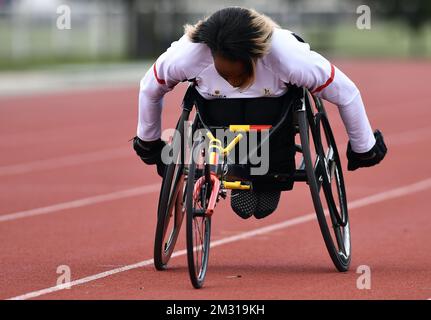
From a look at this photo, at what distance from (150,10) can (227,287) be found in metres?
40.5

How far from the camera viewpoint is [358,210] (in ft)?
39.6

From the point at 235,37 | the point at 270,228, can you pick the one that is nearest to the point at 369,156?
the point at 235,37

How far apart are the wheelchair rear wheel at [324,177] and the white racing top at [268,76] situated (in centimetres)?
21

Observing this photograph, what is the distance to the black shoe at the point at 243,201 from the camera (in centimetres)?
845

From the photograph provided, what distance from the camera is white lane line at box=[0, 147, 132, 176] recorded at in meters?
15.7

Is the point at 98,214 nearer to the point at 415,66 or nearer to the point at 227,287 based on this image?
the point at 227,287

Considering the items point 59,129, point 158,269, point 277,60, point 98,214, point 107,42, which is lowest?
point 107,42

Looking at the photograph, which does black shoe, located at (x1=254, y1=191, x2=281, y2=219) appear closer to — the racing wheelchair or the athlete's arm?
the racing wheelchair

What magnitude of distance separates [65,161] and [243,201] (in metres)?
8.40

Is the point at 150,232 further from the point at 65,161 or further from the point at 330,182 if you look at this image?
the point at 65,161

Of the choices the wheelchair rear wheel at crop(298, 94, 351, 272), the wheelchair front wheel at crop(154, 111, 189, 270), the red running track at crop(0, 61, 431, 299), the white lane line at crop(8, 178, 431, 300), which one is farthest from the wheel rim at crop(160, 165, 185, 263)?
the wheelchair rear wheel at crop(298, 94, 351, 272)

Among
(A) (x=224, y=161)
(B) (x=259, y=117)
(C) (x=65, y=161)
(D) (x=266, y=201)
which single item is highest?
(B) (x=259, y=117)

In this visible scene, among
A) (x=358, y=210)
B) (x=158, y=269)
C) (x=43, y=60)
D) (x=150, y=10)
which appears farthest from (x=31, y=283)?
(x=150, y=10)

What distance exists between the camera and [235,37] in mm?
7523
